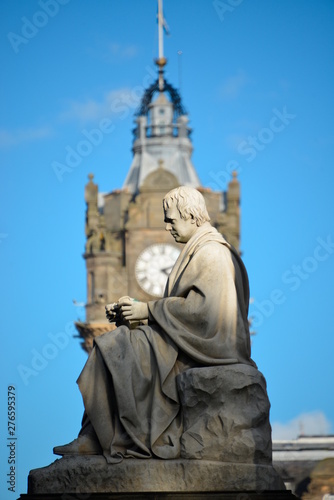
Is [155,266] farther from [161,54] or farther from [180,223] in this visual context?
[180,223]

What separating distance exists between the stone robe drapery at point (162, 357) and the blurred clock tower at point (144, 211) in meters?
58.4

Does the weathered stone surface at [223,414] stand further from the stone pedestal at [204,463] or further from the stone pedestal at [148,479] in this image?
the stone pedestal at [148,479]

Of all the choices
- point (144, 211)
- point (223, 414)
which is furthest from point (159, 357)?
point (144, 211)

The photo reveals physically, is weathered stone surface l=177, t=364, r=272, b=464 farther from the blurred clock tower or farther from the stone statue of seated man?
the blurred clock tower

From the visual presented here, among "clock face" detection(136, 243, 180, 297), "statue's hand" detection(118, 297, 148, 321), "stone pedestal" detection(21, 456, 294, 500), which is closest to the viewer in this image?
"stone pedestal" detection(21, 456, 294, 500)

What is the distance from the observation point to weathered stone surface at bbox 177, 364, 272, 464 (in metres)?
15.0

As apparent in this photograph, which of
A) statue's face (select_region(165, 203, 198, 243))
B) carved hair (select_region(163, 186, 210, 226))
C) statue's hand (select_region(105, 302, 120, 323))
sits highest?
carved hair (select_region(163, 186, 210, 226))

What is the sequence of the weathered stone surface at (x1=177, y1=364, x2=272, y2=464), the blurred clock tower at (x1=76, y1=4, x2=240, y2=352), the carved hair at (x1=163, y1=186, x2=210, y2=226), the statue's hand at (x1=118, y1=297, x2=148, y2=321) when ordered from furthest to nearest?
the blurred clock tower at (x1=76, y1=4, x2=240, y2=352)
the carved hair at (x1=163, y1=186, x2=210, y2=226)
the statue's hand at (x1=118, y1=297, x2=148, y2=321)
the weathered stone surface at (x1=177, y1=364, x2=272, y2=464)

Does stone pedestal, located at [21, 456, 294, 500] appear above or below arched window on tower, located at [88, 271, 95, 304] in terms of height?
below

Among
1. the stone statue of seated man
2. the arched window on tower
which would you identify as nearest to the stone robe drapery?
the stone statue of seated man

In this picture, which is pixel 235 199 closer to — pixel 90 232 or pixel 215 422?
pixel 90 232

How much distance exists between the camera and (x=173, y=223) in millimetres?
16312

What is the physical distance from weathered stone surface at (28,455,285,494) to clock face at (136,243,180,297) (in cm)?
5712

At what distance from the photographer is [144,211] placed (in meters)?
78.4
